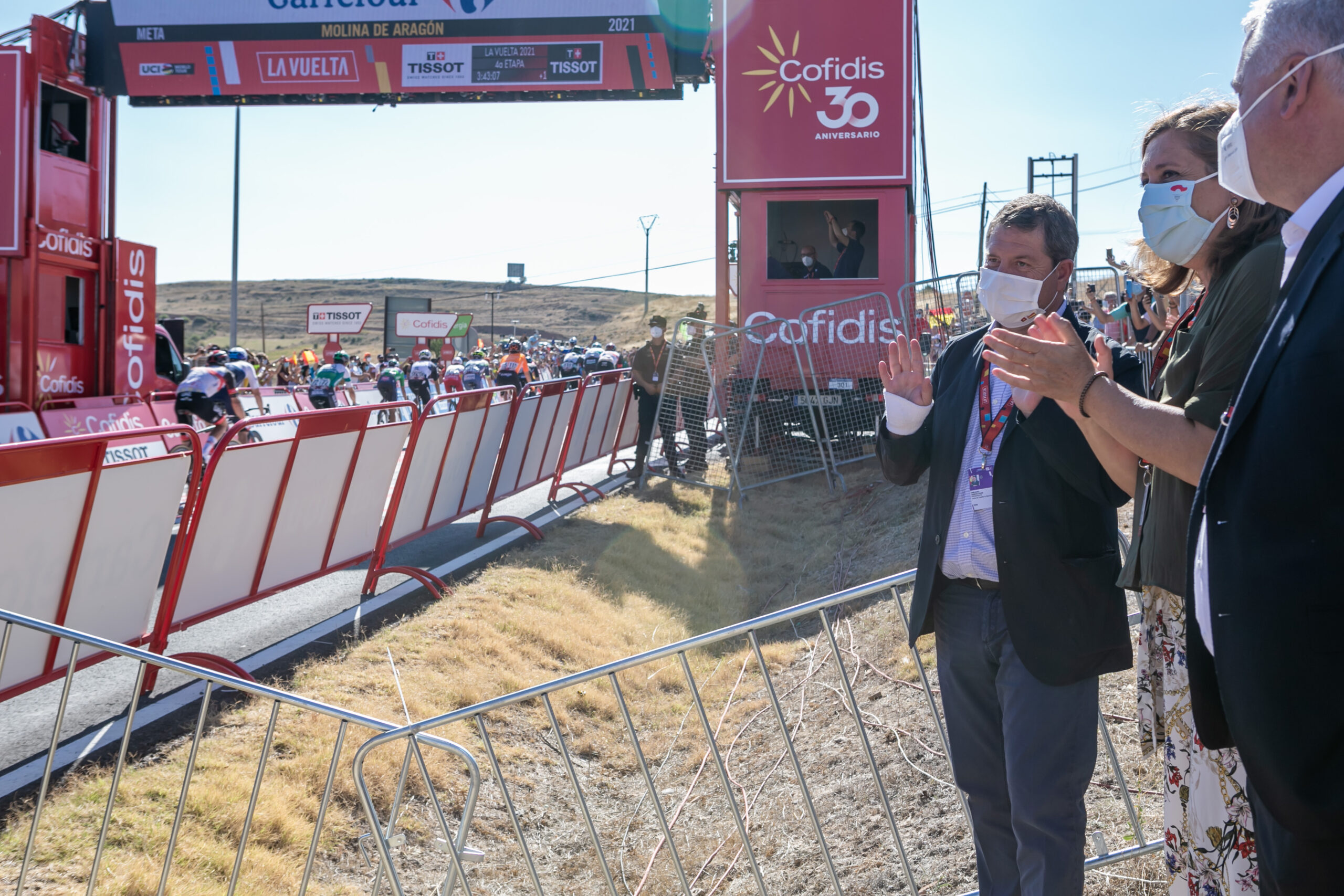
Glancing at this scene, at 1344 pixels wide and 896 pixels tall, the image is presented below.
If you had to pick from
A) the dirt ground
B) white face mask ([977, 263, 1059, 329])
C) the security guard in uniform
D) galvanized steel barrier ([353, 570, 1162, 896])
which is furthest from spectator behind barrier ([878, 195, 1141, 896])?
the security guard in uniform

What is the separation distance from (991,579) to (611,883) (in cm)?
139

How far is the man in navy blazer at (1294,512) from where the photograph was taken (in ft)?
4.28

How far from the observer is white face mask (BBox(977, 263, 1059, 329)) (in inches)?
103

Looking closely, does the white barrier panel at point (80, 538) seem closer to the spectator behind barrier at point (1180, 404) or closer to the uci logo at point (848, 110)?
the spectator behind barrier at point (1180, 404)

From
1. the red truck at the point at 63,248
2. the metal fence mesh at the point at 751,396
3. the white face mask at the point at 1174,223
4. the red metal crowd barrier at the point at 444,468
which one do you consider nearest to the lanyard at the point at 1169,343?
the white face mask at the point at 1174,223

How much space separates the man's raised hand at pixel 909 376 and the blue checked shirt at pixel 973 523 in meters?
0.16

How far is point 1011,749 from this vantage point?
242 cm

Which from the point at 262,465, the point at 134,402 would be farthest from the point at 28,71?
the point at 262,465

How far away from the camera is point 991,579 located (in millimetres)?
2502

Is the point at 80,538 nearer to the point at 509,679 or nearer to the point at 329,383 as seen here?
the point at 509,679

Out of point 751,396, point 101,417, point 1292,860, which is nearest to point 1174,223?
point 1292,860

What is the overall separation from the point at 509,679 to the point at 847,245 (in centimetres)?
918

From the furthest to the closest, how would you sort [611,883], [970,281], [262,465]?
[970,281]
[262,465]
[611,883]

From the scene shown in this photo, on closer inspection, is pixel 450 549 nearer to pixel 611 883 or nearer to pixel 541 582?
pixel 541 582
